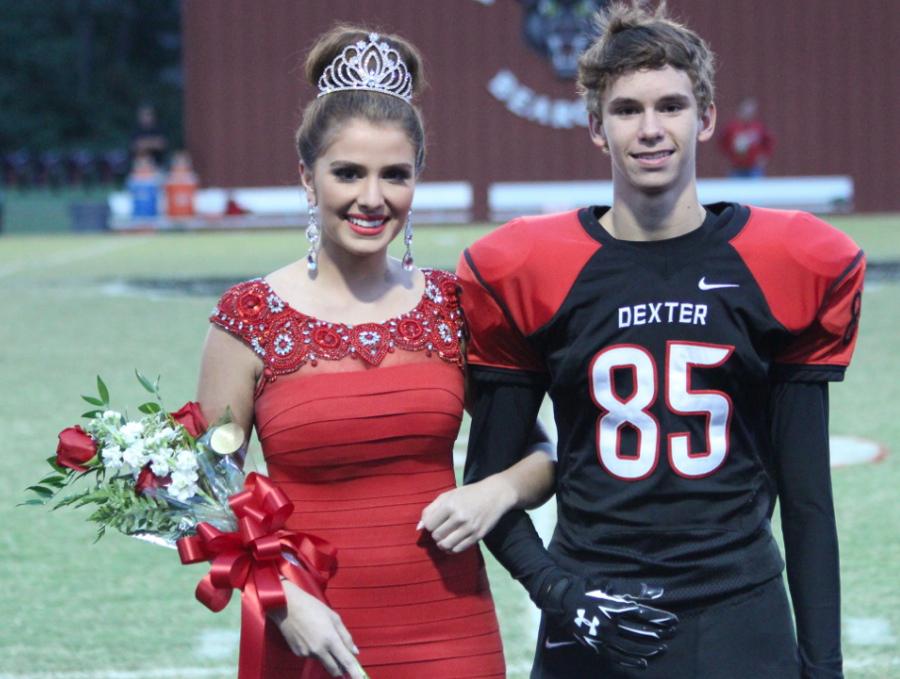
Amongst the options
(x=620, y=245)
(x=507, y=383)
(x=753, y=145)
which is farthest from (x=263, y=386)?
(x=753, y=145)

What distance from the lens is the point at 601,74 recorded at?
2588 millimetres

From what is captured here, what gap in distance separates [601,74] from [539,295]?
0.36 metres

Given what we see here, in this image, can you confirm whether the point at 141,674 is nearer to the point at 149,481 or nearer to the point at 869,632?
the point at 149,481

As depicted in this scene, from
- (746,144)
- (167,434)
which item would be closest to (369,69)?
(167,434)

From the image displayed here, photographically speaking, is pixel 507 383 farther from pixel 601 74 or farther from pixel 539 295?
pixel 601 74

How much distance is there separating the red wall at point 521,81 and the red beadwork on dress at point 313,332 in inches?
897

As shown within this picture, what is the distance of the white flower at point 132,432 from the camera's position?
2.67 meters

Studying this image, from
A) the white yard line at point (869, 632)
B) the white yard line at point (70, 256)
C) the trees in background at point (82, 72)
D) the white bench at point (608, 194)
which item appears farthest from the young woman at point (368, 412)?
the trees in background at point (82, 72)

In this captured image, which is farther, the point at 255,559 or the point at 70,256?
the point at 70,256

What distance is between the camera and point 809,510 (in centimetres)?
257

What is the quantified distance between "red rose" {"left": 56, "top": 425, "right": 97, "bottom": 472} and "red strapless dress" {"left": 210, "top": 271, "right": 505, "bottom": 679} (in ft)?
0.94

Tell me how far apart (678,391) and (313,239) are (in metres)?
0.75

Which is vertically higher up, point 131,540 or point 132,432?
point 132,432

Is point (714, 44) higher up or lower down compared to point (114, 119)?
higher up
